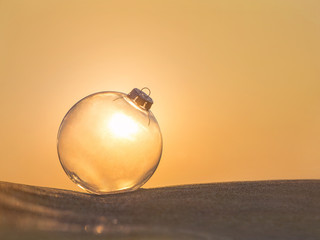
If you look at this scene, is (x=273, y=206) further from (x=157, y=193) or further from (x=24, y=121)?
(x=24, y=121)

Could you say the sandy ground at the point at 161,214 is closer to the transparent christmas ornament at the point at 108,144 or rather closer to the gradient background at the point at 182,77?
the transparent christmas ornament at the point at 108,144

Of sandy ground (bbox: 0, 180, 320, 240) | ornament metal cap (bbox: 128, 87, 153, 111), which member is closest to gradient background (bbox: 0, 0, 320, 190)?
ornament metal cap (bbox: 128, 87, 153, 111)

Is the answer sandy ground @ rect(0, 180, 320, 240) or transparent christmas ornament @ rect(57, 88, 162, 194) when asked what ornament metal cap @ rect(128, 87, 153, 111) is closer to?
transparent christmas ornament @ rect(57, 88, 162, 194)

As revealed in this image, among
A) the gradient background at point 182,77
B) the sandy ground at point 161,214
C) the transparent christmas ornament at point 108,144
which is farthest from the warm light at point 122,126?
the gradient background at point 182,77

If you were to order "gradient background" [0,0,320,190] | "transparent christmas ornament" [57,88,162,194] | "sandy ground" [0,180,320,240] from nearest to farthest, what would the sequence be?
"sandy ground" [0,180,320,240], "transparent christmas ornament" [57,88,162,194], "gradient background" [0,0,320,190]

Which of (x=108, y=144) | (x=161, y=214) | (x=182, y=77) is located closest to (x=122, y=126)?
(x=108, y=144)

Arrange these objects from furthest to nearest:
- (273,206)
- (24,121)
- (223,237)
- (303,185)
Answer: (24,121), (303,185), (273,206), (223,237)

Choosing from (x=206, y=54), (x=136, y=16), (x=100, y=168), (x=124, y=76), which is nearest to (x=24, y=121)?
(x=124, y=76)
